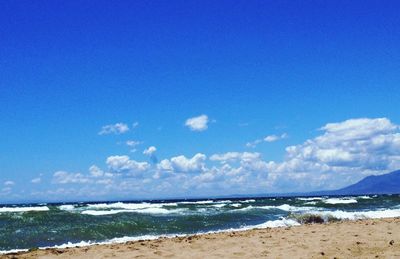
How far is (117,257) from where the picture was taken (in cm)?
1044

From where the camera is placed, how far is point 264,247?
36.4 ft

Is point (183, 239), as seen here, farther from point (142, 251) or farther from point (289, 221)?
point (289, 221)

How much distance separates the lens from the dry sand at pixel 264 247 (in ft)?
33.0

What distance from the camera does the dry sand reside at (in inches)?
396

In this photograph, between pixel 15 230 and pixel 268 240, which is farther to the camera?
pixel 15 230

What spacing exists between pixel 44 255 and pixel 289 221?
43.8 feet

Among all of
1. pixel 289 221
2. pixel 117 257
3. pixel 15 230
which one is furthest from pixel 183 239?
pixel 15 230

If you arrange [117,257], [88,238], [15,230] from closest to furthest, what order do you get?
[117,257] → [88,238] → [15,230]

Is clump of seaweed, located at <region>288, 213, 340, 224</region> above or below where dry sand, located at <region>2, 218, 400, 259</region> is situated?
above

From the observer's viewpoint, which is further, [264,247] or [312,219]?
[312,219]

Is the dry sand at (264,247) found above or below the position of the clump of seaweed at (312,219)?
below

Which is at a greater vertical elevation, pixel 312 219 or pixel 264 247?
pixel 312 219

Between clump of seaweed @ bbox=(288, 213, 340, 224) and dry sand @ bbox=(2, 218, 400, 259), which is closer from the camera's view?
dry sand @ bbox=(2, 218, 400, 259)

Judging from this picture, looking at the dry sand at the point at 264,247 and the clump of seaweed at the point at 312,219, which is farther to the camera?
the clump of seaweed at the point at 312,219
